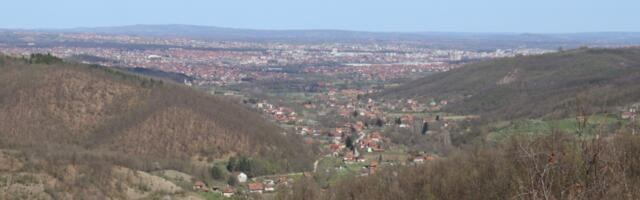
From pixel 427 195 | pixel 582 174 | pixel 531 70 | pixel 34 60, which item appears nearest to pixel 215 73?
pixel 531 70

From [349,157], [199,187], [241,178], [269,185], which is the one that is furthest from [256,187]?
[349,157]

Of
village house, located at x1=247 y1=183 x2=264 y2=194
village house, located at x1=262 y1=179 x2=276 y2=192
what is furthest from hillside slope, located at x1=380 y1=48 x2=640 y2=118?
village house, located at x1=247 y1=183 x2=264 y2=194

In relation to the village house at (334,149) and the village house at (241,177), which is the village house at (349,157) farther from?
the village house at (241,177)

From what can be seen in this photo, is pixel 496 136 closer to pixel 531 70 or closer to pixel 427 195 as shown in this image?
pixel 427 195

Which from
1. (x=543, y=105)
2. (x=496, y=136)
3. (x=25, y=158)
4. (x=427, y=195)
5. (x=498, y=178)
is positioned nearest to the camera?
(x=498, y=178)

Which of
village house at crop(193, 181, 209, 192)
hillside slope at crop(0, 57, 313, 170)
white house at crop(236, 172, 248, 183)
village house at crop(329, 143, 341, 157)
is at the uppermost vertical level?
hillside slope at crop(0, 57, 313, 170)

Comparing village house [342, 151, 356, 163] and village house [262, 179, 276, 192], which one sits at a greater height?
village house [262, 179, 276, 192]

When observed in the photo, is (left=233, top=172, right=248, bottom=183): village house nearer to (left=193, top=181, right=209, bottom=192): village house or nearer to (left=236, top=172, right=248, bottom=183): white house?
(left=236, top=172, right=248, bottom=183): white house

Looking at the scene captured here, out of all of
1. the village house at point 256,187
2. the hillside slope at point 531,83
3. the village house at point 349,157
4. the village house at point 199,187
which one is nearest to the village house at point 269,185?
the village house at point 256,187
